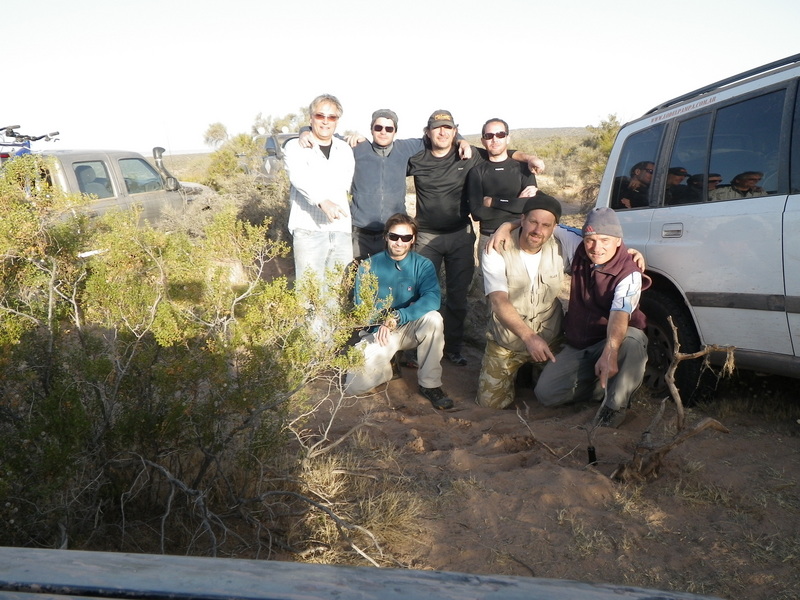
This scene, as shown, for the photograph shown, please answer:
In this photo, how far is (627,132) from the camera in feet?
15.2

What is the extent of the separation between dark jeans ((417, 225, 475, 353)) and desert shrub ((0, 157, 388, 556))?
2105mm

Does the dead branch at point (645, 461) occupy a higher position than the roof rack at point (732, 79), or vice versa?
the roof rack at point (732, 79)

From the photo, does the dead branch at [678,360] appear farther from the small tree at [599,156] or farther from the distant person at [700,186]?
the small tree at [599,156]

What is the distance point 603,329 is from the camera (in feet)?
14.5

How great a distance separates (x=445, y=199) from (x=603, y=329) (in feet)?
5.67

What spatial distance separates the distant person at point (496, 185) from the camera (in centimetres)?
519

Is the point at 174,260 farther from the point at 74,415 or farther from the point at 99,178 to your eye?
the point at 99,178

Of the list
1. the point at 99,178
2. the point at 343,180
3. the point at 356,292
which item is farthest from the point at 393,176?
the point at 99,178


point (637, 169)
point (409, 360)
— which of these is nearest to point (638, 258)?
point (637, 169)

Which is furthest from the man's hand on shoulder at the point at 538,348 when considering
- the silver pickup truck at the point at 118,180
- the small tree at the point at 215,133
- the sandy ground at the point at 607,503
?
the small tree at the point at 215,133

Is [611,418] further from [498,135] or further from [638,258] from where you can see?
[498,135]

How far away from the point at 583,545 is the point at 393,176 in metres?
3.37

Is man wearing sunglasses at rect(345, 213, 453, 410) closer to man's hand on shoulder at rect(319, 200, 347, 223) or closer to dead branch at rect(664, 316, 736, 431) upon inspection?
man's hand on shoulder at rect(319, 200, 347, 223)

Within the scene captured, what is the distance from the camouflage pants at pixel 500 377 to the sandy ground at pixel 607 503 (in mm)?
314
